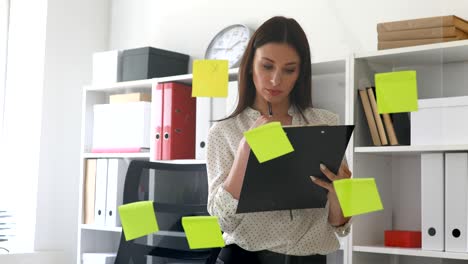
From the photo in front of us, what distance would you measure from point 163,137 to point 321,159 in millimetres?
484

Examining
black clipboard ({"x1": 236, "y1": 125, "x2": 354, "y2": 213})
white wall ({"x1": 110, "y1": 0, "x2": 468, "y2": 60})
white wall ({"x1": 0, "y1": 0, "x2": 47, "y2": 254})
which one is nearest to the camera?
black clipboard ({"x1": 236, "y1": 125, "x2": 354, "y2": 213})

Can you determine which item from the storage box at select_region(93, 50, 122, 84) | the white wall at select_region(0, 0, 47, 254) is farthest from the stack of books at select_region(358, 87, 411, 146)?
the white wall at select_region(0, 0, 47, 254)

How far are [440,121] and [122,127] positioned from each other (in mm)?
761


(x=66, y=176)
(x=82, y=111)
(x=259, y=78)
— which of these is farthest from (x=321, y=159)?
(x=66, y=176)

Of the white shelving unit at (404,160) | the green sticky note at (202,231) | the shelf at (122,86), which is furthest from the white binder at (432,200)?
the shelf at (122,86)

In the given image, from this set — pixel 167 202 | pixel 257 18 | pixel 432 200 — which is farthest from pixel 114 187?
pixel 432 200

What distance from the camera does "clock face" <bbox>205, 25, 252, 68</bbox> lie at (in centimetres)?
121

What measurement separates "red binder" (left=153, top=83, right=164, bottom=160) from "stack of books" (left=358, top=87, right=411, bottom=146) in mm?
512

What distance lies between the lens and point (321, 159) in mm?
1052

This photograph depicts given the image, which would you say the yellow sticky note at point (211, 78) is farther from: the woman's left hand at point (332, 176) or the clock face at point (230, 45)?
the woman's left hand at point (332, 176)

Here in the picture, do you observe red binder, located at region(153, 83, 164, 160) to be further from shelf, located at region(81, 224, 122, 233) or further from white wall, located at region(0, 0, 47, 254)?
white wall, located at region(0, 0, 47, 254)

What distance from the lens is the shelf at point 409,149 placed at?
1.08 m

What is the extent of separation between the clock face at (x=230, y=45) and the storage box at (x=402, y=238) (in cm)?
42

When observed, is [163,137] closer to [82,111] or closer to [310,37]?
[82,111]
